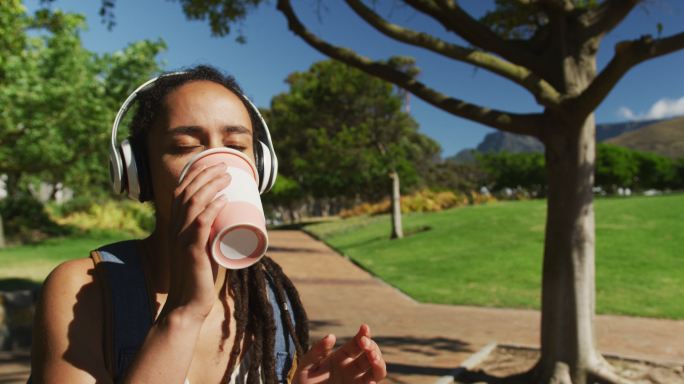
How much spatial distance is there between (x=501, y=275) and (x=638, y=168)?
5523 cm

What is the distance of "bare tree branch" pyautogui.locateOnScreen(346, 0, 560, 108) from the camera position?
4965 millimetres

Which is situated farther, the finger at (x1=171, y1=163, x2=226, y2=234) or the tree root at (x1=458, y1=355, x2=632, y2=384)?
the tree root at (x1=458, y1=355, x2=632, y2=384)

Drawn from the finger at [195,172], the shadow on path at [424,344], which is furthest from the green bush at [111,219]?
the finger at [195,172]

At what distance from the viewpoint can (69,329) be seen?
1.27 m

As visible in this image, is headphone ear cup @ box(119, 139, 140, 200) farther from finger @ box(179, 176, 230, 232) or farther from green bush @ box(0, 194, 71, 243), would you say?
green bush @ box(0, 194, 71, 243)

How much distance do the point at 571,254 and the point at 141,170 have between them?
15.1ft

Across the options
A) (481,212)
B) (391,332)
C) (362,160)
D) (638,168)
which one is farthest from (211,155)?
(638,168)

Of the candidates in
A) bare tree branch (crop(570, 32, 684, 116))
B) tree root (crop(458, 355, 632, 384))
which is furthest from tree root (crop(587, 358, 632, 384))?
bare tree branch (crop(570, 32, 684, 116))

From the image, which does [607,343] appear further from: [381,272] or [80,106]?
[80,106]

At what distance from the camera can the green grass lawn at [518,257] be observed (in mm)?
10914

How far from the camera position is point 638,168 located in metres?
60.3

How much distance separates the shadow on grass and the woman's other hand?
764cm

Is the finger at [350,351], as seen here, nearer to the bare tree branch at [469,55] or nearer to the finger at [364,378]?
the finger at [364,378]

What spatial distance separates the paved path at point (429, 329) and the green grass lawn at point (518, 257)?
784mm
